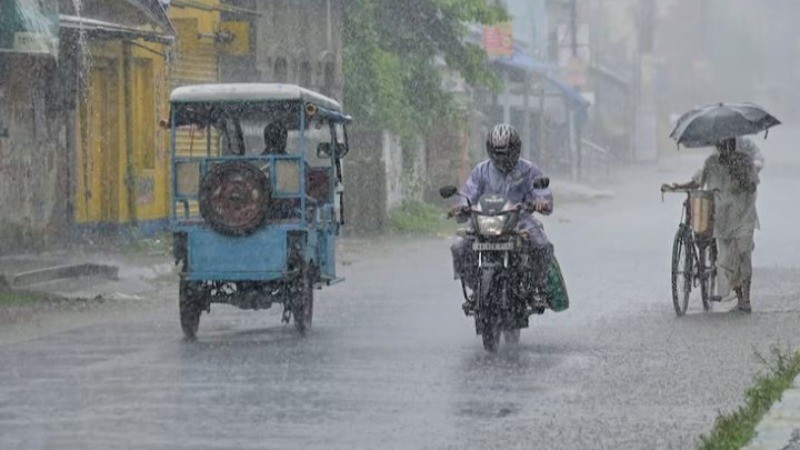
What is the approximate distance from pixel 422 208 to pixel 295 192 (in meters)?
19.3

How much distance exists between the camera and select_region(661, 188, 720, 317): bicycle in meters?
16.6

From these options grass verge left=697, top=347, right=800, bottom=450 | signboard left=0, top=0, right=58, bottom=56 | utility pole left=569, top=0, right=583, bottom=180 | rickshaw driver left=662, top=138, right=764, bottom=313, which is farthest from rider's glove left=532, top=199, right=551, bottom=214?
utility pole left=569, top=0, right=583, bottom=180

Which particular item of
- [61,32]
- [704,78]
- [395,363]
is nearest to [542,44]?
[704,78]

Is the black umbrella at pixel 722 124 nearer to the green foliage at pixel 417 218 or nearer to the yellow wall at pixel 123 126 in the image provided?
the yellow wall at pixel 123 126

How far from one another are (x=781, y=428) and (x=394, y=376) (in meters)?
3.95

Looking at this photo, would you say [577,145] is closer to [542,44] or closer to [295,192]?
[542,44]

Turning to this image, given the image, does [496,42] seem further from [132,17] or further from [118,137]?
[132,17]

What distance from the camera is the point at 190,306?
14.8m

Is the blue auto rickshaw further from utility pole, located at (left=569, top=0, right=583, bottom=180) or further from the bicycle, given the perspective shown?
→ utility pole, located at (left=569, top=0, right=583, bottom=180)

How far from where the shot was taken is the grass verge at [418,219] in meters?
31.3

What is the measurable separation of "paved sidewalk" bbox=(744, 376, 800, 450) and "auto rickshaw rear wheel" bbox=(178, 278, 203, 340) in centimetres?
631

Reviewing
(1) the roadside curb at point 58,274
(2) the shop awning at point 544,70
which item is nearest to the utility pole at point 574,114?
(2) the shop awning at point 544,70

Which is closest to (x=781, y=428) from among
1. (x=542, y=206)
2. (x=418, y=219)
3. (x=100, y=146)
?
(x=542, y=206)

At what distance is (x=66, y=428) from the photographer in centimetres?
981
